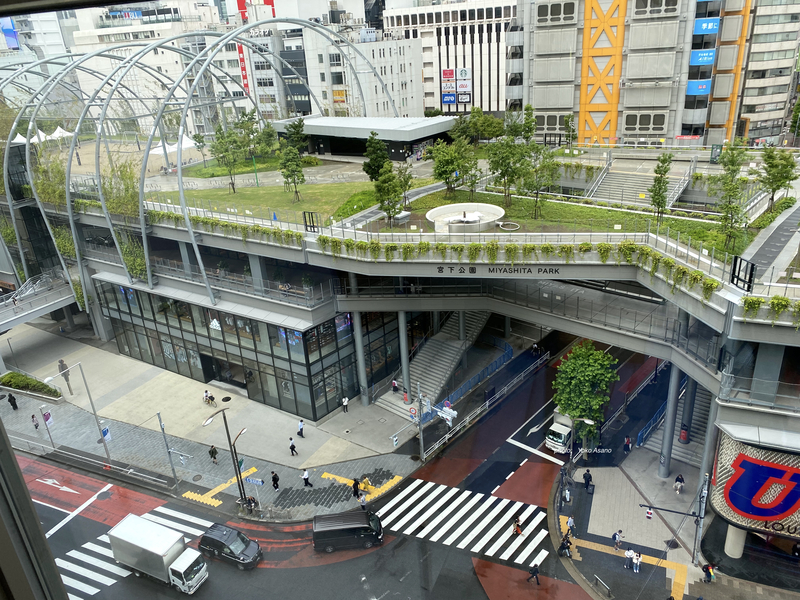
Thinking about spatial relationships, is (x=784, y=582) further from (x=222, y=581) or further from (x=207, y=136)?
(x=207, y=136)

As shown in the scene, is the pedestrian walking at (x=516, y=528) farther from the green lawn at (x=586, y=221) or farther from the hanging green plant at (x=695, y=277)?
the green lawn at (x=586, y=221)

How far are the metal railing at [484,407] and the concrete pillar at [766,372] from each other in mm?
11200

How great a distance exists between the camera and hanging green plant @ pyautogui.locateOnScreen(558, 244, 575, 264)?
808 inches

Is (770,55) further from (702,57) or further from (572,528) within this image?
(572,528)

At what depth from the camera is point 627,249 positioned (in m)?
20.0

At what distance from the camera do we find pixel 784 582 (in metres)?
16.9

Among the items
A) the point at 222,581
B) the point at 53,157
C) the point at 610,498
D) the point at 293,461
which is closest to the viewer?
the point at 222,581

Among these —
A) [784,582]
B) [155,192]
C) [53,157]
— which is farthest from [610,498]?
[53,157]

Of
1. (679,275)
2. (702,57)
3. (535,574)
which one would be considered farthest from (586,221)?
(702,57)

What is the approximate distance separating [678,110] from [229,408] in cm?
2987

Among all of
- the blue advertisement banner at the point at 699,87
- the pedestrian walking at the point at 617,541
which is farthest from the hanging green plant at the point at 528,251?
the blue advertisement banner at the point at 699,87

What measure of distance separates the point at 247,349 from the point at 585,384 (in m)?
14.7

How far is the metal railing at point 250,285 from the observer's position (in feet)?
80.0

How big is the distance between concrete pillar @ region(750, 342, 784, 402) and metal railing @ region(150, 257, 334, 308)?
1548cm
